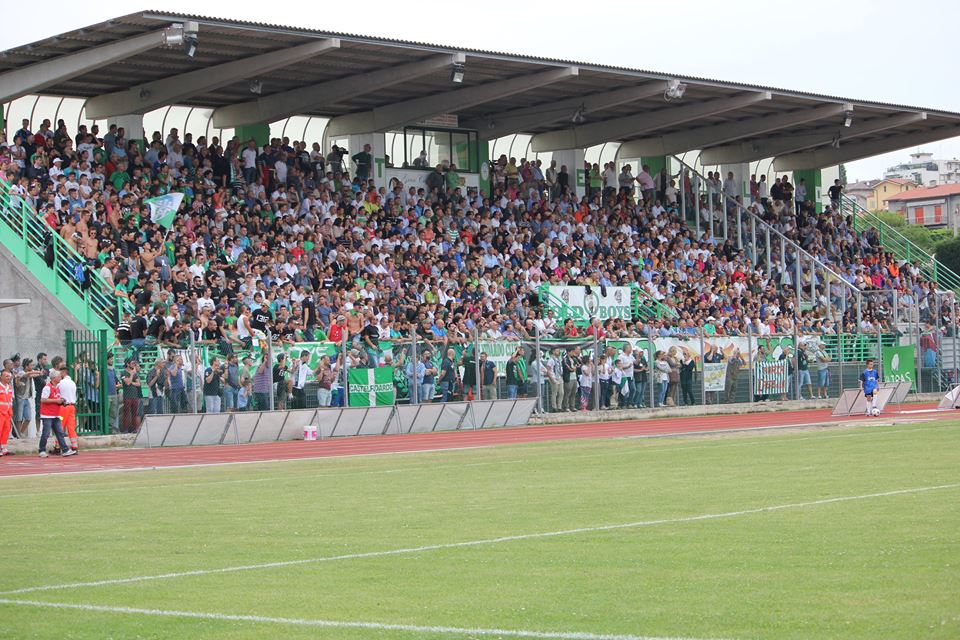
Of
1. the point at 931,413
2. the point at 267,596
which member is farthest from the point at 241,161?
the point at 267,596

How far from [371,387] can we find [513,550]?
20417mm

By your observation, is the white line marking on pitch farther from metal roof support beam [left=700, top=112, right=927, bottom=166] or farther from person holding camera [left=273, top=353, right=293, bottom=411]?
metal roof support beam [left=700, top=112, right=927, bottom=166]

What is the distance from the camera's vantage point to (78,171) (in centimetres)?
Answer: 3291

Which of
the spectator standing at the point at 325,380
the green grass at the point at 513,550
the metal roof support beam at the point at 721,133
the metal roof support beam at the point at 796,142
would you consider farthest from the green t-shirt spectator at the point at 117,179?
the metal roof support beam at the point at 796,142

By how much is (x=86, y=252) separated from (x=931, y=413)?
19780 millimetres

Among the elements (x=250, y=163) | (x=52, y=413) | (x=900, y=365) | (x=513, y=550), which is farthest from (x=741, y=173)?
(x=513, y=550)

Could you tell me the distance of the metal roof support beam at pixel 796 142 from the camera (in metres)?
51.6

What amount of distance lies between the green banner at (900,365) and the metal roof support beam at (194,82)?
720 inches

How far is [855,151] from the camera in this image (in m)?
56.7

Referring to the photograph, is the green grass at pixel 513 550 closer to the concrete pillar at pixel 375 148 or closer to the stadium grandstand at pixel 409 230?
the stadium grandstand at pixel 409 230

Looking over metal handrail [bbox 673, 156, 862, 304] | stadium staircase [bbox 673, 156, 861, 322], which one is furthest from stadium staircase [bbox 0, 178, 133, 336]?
metal handrail [bbox 673, 156, 862, 304]

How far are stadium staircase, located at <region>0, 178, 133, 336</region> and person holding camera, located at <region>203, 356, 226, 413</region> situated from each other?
269 cm

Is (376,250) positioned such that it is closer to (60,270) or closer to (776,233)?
(60,270)

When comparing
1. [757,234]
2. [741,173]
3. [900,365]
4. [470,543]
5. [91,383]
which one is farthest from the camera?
[741,173]
